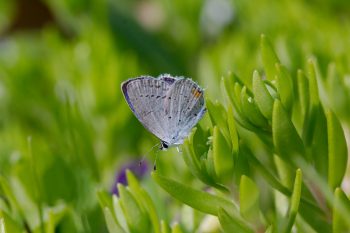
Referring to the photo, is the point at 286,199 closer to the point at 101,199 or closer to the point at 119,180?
the point at 101,199

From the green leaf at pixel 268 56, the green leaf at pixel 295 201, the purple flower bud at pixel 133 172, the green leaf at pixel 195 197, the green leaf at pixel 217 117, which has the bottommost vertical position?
the green leaf at pixel 295 201

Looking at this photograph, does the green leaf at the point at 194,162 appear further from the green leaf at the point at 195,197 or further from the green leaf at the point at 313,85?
the green leaf at the point at 313,85

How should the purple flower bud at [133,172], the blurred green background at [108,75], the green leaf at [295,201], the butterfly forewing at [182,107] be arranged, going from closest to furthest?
the green leaf at [295,201]
the butterfly forewing at [182,107]
the blurred green background at [108,75]
the purple flower bud at [133,172]

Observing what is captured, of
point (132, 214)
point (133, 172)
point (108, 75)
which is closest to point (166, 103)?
point (132, 214)

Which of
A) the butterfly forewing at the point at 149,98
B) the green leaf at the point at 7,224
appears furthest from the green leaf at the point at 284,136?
the green leaf at the point at 7,224

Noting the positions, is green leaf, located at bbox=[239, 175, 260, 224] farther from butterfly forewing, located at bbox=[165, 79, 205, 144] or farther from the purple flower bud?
the purple flower bud

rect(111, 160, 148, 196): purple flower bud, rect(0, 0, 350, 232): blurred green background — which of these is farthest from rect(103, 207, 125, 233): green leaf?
rect(111, 160, 148, 196): purple flower bud

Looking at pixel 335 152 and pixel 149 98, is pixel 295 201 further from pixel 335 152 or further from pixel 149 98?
pixel 149 98
